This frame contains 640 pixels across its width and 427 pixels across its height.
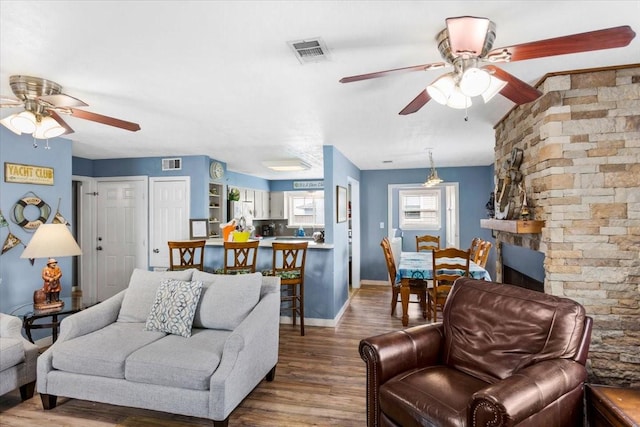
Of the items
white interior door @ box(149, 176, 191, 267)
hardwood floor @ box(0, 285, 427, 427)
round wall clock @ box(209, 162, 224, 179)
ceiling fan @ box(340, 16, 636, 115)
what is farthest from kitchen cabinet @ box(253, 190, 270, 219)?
ceiling fan @ box(340, 16, 636, 115)

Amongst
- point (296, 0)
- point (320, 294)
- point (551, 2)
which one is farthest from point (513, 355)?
point (320, 294)

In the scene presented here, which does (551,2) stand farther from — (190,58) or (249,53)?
(190,58)

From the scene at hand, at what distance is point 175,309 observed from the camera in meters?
2.76

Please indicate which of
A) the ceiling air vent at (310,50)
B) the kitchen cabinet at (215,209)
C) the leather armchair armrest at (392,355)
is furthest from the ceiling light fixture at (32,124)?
the kitchen cabinet at (215,209)

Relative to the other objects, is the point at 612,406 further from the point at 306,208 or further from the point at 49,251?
the point at 306,208

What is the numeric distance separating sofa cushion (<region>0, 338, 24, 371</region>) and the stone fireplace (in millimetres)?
3780

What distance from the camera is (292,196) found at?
904 cm

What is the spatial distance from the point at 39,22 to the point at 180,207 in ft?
12.6

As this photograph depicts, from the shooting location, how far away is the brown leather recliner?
1545 millimetres

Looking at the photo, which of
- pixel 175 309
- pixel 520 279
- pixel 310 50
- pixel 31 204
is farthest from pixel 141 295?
pixel 520 279

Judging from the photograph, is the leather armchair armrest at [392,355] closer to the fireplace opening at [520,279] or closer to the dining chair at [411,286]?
the fireplace opening at [520,279]

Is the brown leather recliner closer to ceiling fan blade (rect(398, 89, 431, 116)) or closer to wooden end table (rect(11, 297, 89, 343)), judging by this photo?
ceiling fan blade (rect(398, 89, 431, 116))

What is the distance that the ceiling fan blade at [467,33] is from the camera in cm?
144

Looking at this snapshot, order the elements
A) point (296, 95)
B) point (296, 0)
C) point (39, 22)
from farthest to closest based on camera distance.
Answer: point (296, 95)
point (39, 22)
point (296, 0)
